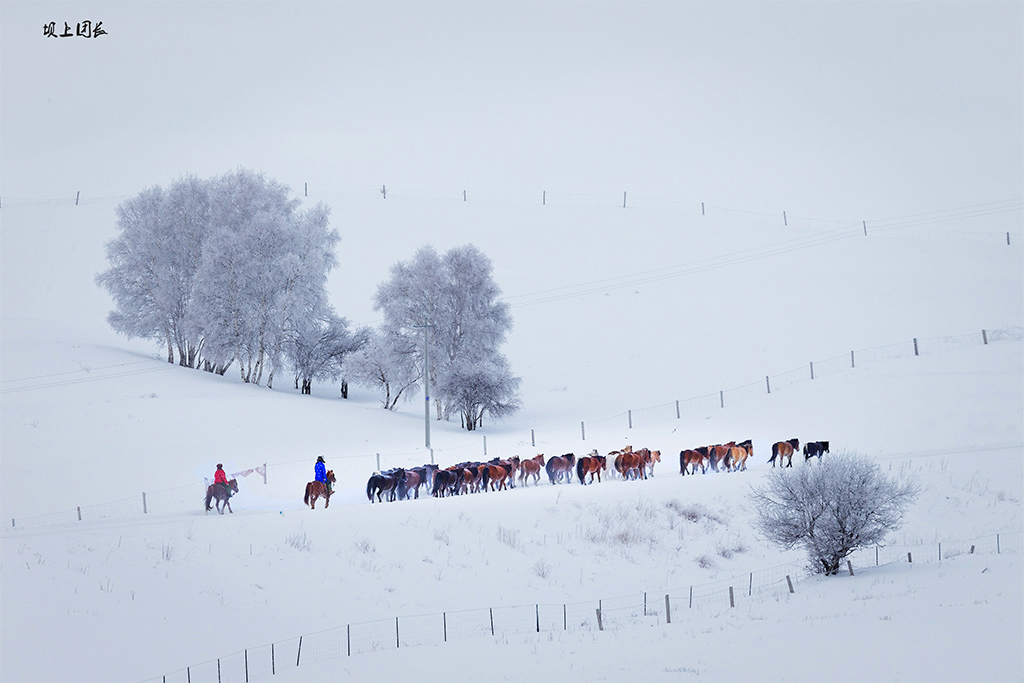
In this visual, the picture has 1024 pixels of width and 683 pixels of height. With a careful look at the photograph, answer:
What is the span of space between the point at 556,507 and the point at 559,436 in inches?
651

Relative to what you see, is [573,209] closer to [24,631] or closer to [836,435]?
[836,435]

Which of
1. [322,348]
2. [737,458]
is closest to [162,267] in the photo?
[322,348]

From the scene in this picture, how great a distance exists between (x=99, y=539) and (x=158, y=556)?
5.95ft

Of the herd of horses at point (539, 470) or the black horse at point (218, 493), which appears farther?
the herd of horses at point (539, 470)

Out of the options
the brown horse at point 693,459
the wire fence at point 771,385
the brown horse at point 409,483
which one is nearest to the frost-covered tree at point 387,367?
the wire fence at point 771,385

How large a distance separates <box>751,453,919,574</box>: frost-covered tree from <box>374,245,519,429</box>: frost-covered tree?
26933 millimetres

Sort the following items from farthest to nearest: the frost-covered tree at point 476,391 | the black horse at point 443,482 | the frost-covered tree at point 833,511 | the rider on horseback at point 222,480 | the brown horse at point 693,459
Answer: the frost-covered tree at point 476,391
the brown horse at point 693,459
the black horse at point 443,482
the rider on horseback at point 222,480
the frost-covered tree at point 833,511

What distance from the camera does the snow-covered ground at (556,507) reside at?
19.5 m

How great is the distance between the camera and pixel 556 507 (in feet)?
104

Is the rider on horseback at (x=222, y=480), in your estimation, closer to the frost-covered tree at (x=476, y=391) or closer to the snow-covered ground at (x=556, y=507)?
the snow-covered ground at (x=556, y=507)

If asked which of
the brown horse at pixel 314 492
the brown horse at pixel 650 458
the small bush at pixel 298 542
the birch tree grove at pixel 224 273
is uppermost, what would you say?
the birch tree grove at pixel 224 273

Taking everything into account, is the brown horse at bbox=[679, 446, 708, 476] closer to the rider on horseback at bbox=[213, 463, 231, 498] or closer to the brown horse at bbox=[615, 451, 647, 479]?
the brown horse at bbox=[615, 451, 647, 479]

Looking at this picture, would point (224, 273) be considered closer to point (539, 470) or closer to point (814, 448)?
point (539, 470)

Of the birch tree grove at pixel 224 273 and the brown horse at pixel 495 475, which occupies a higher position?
the birch tree grove at pixel 224 273
